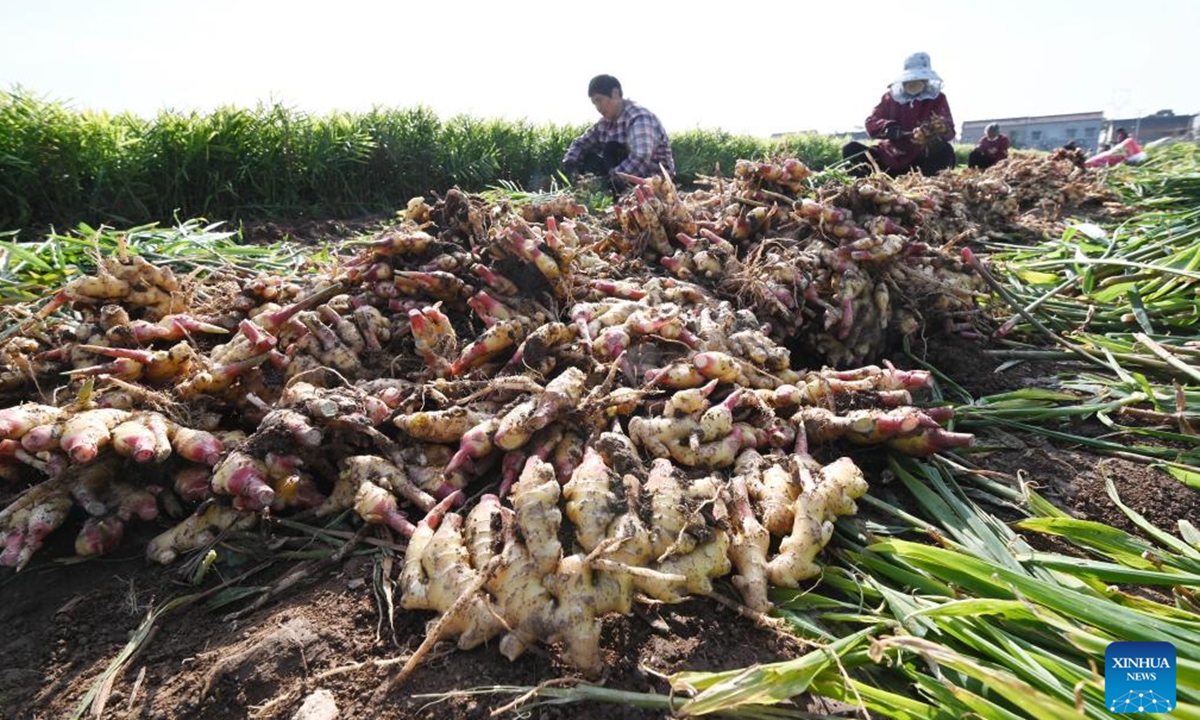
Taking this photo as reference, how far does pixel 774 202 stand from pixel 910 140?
4.01m

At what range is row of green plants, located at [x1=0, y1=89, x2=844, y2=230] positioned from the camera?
4895mm

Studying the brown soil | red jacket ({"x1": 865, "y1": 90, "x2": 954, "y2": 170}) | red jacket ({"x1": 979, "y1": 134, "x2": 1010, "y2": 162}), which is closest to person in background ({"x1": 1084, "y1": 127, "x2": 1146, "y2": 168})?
red jacket ({"x1": 979, "y1": 134, "x2": 1010, "y2": 162})

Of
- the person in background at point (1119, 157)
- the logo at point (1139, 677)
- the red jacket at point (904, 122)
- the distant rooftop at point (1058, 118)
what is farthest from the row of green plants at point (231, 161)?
the distant rooftop at point (1058, 118)

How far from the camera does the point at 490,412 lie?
183 cm

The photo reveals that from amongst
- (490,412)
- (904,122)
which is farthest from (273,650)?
(904,122)

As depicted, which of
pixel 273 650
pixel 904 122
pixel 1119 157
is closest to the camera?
pixel 273 650

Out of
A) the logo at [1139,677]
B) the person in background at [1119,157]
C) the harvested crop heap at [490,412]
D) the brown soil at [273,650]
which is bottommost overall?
the brown soil at [273,650]

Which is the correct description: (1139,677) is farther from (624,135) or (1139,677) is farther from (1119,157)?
(1119,157)

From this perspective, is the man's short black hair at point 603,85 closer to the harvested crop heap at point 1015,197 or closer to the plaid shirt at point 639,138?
the plaid shirt at point 639,138

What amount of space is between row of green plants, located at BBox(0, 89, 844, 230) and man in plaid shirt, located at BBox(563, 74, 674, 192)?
1.41 m

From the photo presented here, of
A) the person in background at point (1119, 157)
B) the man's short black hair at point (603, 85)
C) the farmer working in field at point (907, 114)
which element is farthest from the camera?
the person in background at point (1119, 157)

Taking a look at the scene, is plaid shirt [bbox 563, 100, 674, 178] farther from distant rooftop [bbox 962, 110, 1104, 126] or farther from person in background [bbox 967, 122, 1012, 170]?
distant rooftop [bbox 962, 110, 1104, 126]

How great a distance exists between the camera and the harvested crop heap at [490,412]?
142cm

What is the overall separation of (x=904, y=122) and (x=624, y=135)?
116 inches
